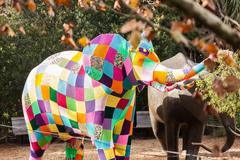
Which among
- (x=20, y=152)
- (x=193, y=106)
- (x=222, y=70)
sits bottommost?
(x=20, y=152)

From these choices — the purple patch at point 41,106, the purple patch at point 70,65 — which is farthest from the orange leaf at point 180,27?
the purple patch at point 41,106

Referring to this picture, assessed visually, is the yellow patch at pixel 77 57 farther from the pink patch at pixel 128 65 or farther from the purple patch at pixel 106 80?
the pink patch at pixel 128 65

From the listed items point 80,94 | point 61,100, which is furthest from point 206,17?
point 61,100

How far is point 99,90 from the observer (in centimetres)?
497

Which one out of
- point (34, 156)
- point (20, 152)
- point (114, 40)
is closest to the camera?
point (114, 40)

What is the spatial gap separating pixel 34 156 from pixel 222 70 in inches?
76.7

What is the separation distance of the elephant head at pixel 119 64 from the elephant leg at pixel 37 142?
38.9 inches

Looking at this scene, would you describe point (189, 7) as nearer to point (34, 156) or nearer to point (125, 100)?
point (125, 100)

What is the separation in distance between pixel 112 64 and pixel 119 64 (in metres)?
0.07

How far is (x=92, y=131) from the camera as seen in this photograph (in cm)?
492

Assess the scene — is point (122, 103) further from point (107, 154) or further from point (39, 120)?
point (39, 120)

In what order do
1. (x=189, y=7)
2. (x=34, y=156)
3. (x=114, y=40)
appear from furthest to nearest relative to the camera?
(x=34, y=156) → (x=114, y=40) → (x=189, y=7)

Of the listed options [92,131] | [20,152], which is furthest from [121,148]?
[20,152]

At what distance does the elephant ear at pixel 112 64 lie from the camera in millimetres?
4781
